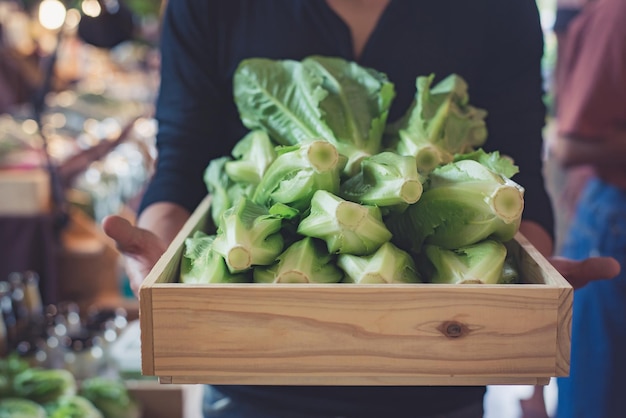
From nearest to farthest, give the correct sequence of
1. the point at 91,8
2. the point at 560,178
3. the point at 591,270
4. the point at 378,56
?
the point at 591,270 → the point at 378,56 → the point at 91,8 → the point at 560,178

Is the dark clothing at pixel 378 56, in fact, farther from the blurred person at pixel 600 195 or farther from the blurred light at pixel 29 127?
the blurred light at pixel 29 127

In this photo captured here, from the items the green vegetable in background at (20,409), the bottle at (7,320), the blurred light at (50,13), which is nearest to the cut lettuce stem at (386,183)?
the green vegetable in background at (20,409)

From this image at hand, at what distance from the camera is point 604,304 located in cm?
233

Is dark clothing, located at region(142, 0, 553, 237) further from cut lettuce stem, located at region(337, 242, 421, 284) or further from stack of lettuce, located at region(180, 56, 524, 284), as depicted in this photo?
cut lettuce stem, located at region(337, 242, 421, 284)

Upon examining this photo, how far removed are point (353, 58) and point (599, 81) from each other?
1.14 metres

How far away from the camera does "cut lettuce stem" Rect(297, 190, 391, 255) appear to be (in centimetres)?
94

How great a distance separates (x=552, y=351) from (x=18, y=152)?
2959mm

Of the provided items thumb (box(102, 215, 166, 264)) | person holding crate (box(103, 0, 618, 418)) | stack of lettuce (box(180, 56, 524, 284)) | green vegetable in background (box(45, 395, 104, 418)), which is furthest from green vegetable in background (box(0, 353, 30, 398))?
stack of lettuce (box(180, 56, 524, 284))

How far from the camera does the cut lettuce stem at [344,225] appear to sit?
0.94 m

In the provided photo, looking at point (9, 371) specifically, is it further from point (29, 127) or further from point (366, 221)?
point (29, 127)

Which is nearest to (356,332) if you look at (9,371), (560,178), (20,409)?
(20,409)

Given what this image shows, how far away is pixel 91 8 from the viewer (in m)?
2.95

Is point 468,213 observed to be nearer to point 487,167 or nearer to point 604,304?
point 487,167

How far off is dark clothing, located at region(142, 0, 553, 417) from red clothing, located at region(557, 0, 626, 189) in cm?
88
